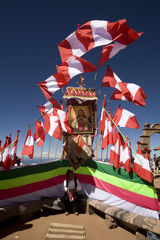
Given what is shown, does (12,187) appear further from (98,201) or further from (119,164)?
(119,164)

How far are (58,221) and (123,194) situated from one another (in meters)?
2.89

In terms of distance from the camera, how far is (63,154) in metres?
8.23

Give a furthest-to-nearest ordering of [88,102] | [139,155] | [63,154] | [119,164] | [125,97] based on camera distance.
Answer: [88,102]
[63,154]
[125,97]
[119,164]
[139,155]

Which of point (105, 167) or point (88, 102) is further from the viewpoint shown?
point (88, 102)

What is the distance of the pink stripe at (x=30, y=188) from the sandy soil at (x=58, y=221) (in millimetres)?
1038

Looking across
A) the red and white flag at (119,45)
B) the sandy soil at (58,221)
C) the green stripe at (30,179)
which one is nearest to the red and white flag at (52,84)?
the red and white flag at (119,45)

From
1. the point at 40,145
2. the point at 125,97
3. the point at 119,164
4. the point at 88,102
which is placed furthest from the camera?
the point at 88,102

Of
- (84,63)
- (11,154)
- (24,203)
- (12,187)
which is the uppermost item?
(84,63)

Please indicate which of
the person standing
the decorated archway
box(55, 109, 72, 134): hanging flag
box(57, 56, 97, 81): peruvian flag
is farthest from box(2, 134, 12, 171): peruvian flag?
the decorated archway

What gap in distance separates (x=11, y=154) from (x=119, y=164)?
15.3 ft

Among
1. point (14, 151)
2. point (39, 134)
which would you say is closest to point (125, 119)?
point (39, 134)

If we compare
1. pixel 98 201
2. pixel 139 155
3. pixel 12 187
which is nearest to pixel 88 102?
pixel 139 155

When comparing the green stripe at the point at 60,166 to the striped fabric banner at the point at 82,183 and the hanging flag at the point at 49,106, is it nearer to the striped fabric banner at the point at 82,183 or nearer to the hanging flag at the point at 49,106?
the striped fabric banner at the point at 82,183

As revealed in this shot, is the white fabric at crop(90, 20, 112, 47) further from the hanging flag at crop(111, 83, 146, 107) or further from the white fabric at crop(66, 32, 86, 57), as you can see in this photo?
the hanging flag at crop(111, 83, 146, 107)
